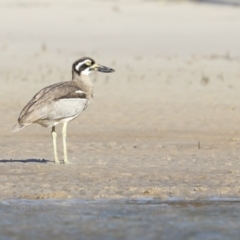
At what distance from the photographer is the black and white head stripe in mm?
11695

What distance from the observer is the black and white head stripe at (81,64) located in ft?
38.4

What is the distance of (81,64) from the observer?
11750mm

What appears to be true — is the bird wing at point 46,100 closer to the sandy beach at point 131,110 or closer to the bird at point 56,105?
the bird at point 56,105

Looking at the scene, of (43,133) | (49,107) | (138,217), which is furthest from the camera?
(43,133)

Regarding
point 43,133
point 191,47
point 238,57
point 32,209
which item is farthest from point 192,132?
point 191,47

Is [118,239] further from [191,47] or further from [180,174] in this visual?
[191,47]

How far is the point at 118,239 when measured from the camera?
738 cm

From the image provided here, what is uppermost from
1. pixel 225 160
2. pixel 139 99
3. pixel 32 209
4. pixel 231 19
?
pixel 32 209

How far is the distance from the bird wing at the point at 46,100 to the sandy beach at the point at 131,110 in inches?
23.6

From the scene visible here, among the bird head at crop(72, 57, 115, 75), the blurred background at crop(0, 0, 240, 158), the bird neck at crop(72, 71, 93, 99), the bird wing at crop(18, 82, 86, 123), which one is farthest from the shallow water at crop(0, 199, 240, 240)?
the blurred background at crop(0, 0, 240, 158)

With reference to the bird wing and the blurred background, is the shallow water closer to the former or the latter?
the bird wing

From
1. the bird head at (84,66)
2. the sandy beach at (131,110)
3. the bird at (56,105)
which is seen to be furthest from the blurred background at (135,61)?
the bird at (56,105)

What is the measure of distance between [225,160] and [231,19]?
28.7 metres

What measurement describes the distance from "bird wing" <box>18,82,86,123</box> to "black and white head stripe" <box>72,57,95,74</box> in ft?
1.12
